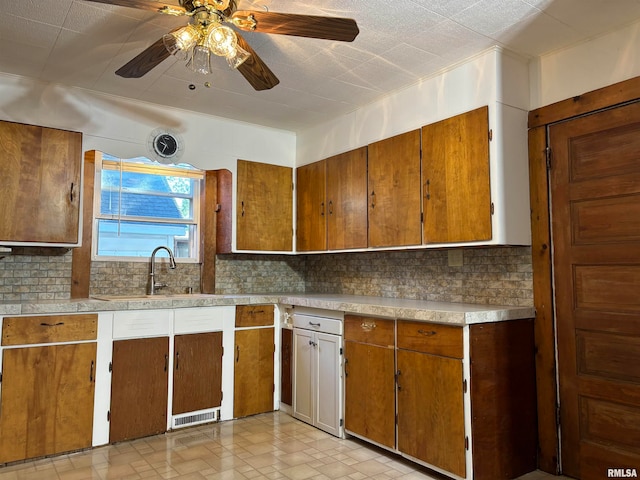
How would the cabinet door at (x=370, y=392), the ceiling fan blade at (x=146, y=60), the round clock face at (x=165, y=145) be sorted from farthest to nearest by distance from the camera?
the round clock face at (x=165, y=145) < the cabinet door at (x=370, y=392) < the ceiling fan blade at (x=146, y=60)

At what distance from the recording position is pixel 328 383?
10.6ft

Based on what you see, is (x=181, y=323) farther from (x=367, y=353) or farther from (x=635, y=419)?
(x=635, y=419)

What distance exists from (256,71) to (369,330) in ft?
5.48

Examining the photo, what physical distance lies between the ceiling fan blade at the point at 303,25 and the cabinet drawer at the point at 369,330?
1642mm

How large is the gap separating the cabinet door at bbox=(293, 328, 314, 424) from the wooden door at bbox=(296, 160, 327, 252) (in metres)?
0.81

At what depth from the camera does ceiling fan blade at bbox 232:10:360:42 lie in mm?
1867

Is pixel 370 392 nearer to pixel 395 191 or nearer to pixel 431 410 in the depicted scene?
pixel 431 410

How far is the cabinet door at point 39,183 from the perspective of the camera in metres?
2.94

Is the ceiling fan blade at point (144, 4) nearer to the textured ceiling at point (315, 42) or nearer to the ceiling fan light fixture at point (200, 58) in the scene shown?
the ceiling fan light fixture at point (200, 58)

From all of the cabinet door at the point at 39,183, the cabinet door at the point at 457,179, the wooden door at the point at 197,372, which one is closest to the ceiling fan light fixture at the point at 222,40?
the cabinet door at the point at 457,179

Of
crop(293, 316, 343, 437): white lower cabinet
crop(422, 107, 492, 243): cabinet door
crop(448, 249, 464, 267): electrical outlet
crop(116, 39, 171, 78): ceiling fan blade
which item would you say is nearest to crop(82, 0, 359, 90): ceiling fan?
crop(116, 39, 171, 78): ceiling fan blade

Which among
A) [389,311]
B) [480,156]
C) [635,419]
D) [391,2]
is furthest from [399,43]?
[635,419]

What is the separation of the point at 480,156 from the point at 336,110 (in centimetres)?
141

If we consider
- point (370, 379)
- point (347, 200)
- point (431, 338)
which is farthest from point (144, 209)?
point (431, 338)
